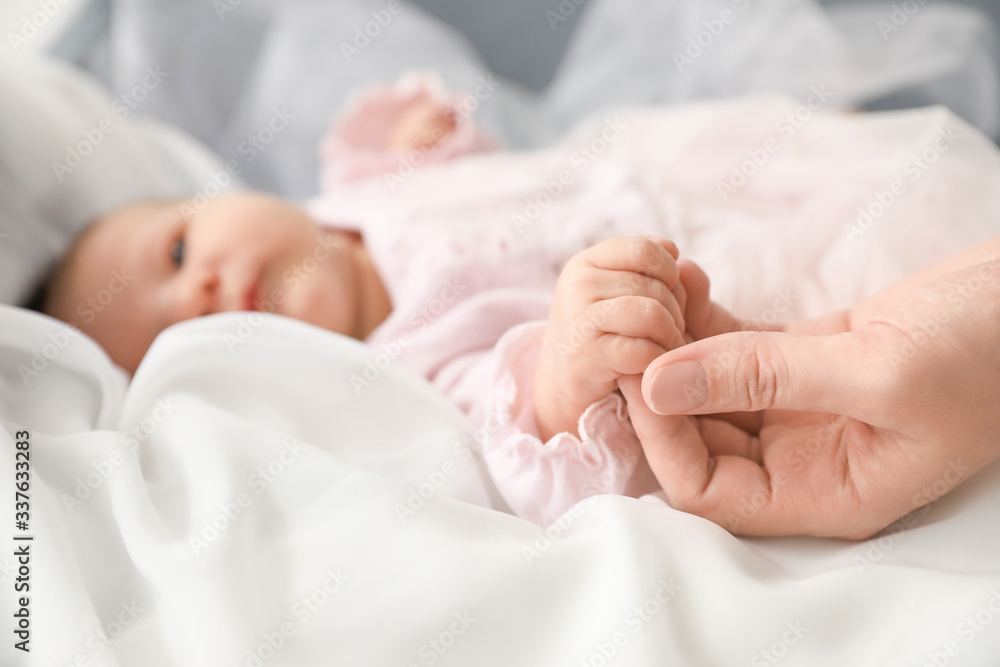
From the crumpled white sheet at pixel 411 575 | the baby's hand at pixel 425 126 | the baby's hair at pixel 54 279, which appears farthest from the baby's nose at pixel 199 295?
the baby's hand at pixel 425 126

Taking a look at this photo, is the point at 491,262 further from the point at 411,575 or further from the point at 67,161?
the point at 67,161

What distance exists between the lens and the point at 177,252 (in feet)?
4.05

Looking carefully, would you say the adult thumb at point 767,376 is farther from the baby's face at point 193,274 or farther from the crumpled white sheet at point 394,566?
the baby's face at point 193,274

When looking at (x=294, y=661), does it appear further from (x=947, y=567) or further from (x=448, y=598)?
(x=947, y=567)

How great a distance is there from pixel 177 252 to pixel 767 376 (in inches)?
39.0

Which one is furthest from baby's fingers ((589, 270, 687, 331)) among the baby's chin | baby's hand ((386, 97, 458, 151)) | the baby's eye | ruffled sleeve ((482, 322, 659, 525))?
baby's hand ((386, 97, 458, 151))

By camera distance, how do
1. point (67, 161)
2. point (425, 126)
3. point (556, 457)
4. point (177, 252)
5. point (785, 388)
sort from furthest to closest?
point (425, 126)
point (67, 161)
point (177, 252)
point (556, 457)
point (785, 388)

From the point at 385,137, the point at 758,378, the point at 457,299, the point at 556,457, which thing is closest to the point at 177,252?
the point at 457,299

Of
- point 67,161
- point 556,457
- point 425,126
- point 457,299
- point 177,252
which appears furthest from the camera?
point 425,126

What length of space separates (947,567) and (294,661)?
581 millimetres

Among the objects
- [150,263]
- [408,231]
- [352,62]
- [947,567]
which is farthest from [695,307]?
[352,62]

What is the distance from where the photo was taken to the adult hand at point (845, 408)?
0.60 metres

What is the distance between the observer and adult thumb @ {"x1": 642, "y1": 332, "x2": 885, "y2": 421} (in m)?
0.62

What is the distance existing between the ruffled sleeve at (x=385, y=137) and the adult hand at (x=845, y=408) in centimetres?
102
